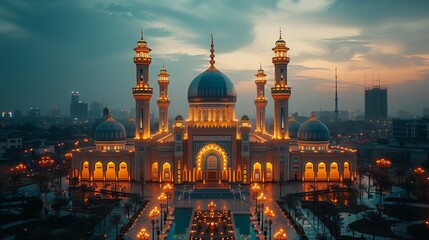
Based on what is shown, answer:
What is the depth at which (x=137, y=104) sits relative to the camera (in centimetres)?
3834

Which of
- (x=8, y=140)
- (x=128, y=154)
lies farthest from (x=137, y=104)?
(x=8, y=140)

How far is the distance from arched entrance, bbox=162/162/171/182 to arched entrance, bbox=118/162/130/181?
3.29m

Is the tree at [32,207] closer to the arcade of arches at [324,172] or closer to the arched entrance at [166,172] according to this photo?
the arched entrance at [166,172]

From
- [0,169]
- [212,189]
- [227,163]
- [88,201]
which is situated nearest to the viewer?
[88,201]

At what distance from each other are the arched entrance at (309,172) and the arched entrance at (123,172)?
15.6 m

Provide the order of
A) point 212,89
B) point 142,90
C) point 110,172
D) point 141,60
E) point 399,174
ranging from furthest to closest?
1. point 212,89
2. point 141,60
3. point 142,90
4. point 110,172
5. point 399,174

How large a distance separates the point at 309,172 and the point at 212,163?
851 cm

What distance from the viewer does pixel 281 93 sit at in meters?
37.4

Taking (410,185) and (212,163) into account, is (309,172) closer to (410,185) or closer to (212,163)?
(212,163)

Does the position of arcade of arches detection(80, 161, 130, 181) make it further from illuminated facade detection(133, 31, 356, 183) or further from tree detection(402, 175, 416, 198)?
tree detection(402, 175, 416, 198)

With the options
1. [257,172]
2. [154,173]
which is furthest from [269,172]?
[154,173]

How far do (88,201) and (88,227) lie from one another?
755cm

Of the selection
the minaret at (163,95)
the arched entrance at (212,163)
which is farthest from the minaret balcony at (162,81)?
the arched entrance at (212,163)

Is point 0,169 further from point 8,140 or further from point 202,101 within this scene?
point 202,101
